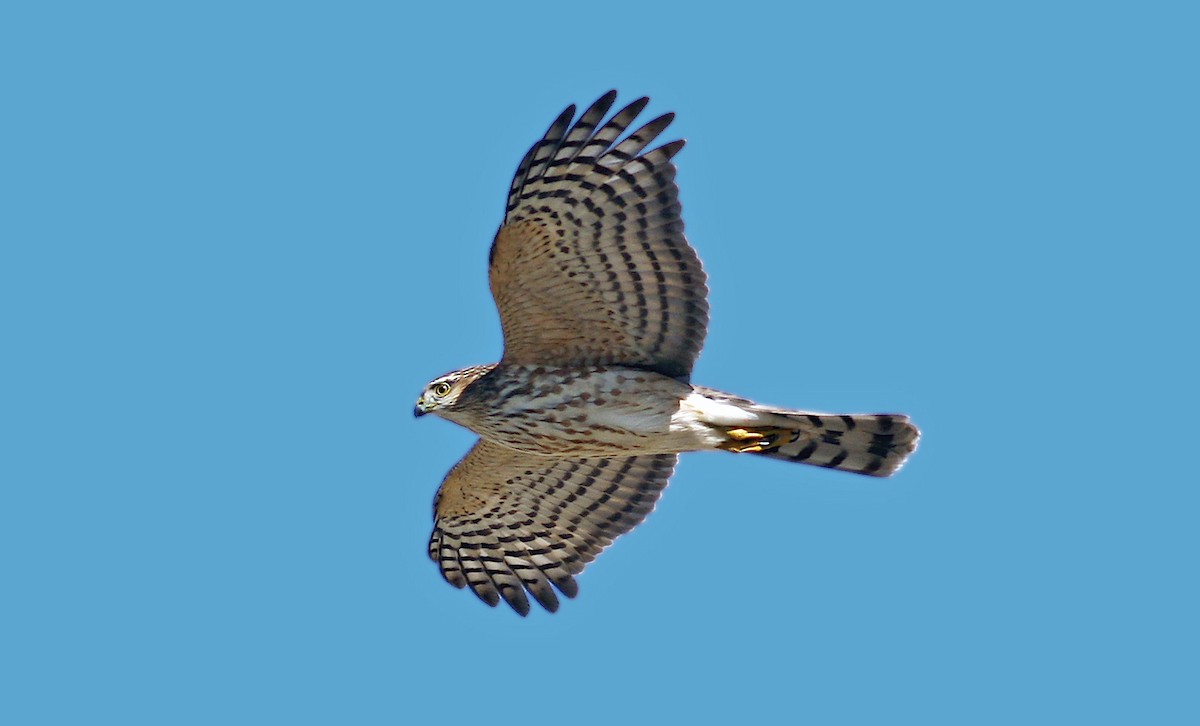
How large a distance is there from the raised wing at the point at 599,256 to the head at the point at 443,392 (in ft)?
1.15

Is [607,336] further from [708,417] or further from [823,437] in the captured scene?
[823,437]

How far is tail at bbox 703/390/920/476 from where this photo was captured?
1201cm

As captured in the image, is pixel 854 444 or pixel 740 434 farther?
pixel 854 444

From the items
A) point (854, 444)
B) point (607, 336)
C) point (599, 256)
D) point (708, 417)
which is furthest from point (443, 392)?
point (854, 444)

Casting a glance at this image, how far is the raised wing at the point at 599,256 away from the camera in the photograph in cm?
1144

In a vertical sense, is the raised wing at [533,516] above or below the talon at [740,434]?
below

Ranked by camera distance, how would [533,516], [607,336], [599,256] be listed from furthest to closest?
[533,516] < [607,336] < [599,256]

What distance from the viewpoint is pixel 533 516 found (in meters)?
13.6

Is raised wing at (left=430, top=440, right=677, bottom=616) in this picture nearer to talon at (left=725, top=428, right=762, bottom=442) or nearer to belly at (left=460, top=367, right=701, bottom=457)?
belly at (left=460, top=367, right=701, bottom=457)

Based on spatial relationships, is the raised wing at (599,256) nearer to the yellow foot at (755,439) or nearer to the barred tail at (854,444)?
the yellow foot at (755,439)

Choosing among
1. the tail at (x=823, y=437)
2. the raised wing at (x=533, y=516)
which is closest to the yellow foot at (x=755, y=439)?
the tail at (x=823, y=437)

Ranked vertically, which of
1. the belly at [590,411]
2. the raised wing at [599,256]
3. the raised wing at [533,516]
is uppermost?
the raised wing at [599,256]

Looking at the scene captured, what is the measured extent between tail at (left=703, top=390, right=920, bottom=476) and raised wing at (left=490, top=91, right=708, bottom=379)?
19.9 inches

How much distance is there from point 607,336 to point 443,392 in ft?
3.69
